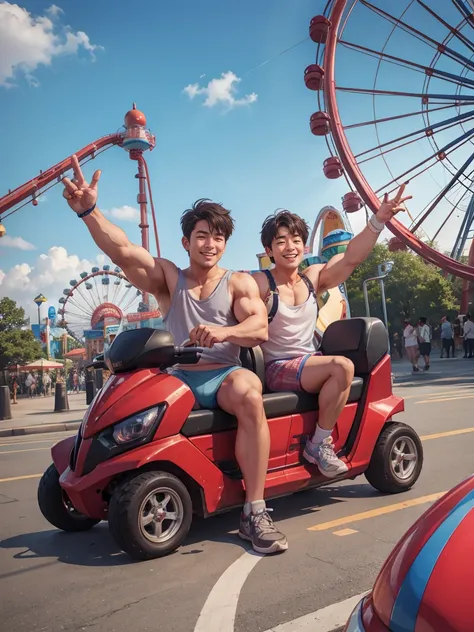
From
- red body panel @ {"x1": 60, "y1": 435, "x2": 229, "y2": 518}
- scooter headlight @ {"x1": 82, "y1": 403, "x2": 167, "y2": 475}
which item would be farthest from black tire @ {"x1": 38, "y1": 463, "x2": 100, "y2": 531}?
scooter headlight @ {"x1": 82, "y1": 403, "x2": 167, "y2": 475}

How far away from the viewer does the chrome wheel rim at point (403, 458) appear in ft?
12.0

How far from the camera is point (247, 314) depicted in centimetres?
320

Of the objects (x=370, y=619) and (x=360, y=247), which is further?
(x=360, y=247)

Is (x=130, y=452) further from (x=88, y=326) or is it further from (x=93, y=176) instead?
(x=88, y=326)

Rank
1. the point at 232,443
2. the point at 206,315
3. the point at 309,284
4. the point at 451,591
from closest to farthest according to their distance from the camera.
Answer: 1. the point at 451,591
2. the point at 232,443
3. the point at 206,315
4. the point at 309,284

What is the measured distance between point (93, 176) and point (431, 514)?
8.49ft

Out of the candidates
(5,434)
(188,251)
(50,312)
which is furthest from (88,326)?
(188,251)

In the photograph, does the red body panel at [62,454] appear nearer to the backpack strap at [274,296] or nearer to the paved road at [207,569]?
the paved road at [207,569]

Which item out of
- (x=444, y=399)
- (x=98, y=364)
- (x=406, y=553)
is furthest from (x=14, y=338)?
(x=406, y=553)

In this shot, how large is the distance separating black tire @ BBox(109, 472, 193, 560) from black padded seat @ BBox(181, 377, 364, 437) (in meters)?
0.28

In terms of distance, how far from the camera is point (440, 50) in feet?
67.8

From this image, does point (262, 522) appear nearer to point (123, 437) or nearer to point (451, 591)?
point (123, 437)

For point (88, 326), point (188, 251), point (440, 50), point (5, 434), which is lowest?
point (5, 434)

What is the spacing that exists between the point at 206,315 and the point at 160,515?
3.63 ft
